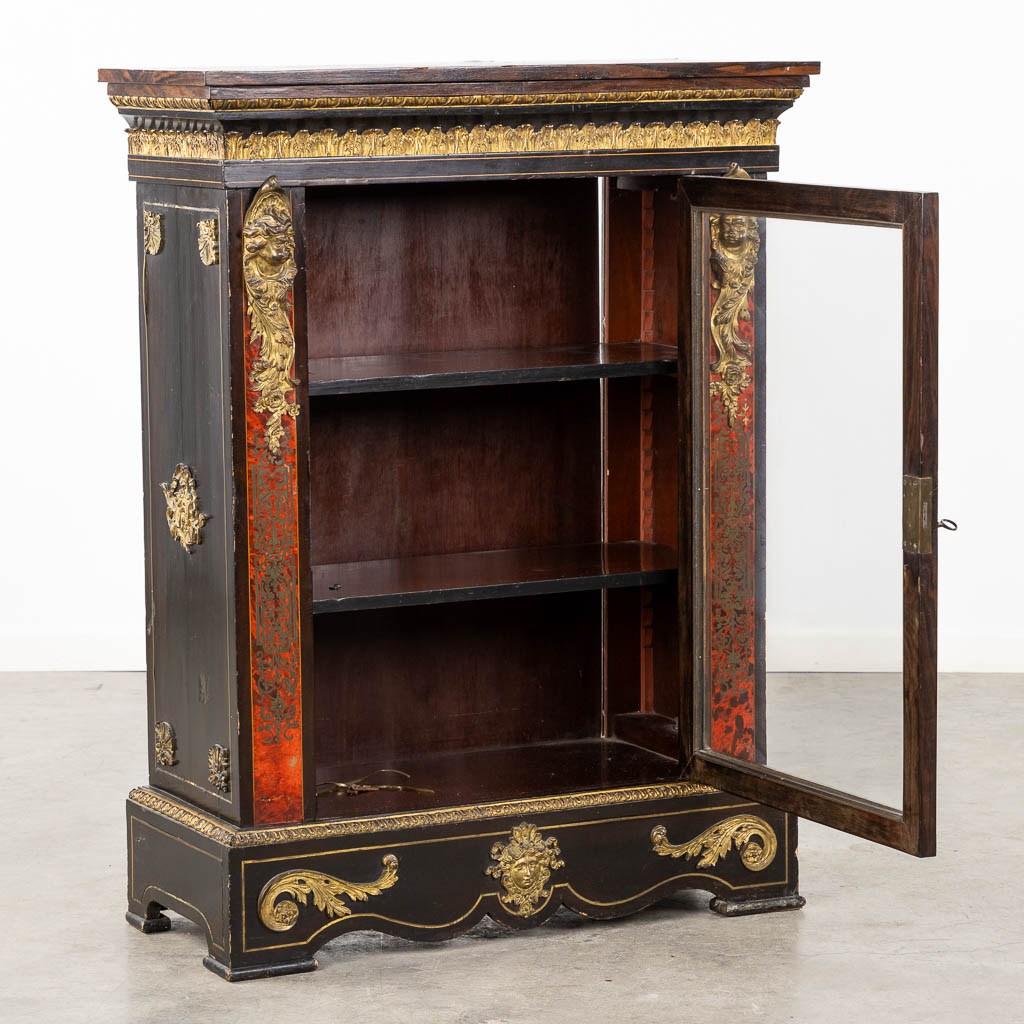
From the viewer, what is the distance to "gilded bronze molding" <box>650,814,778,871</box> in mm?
4895

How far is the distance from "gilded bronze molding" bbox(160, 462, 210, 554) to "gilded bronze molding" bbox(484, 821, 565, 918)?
912 mm

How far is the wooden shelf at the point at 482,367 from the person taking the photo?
15.2 ft

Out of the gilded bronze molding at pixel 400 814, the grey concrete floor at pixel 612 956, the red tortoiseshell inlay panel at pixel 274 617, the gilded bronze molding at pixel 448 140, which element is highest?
the gilded bronze molding at pixel 448 140

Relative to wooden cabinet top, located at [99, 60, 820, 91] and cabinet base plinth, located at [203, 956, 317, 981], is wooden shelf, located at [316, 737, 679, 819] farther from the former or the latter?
wooden cabinet top, located at [99, 60, 820, 91]

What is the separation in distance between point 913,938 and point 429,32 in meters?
3.89

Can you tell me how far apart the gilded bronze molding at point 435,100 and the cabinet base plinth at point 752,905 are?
1763 millimetres

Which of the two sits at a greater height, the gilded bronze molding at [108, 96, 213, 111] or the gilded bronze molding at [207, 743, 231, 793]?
the gilded bronze molding at [108, 96, 213, 111]

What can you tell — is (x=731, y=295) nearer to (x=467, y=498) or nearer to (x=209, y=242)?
(x=467, y=498)

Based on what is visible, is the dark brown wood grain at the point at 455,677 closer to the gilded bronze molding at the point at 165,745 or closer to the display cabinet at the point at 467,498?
the display cabinet at the point at 467,498

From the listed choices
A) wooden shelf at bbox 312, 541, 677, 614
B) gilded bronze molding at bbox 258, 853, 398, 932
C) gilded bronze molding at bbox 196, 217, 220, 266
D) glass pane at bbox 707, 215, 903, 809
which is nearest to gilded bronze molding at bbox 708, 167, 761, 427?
glass pane at bbox 707, 215, 903, 809

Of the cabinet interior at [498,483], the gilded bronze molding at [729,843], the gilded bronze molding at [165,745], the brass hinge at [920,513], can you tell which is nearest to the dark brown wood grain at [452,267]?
the cabinet interior at [498,483]

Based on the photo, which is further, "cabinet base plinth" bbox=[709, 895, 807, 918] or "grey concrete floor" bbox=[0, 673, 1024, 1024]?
"cabinet base plinth" bbox=[709, 895, 807, 918]

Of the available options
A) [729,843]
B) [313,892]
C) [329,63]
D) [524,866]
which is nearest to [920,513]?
[729,843]

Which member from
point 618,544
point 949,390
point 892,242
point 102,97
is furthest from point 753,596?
point 102,97
